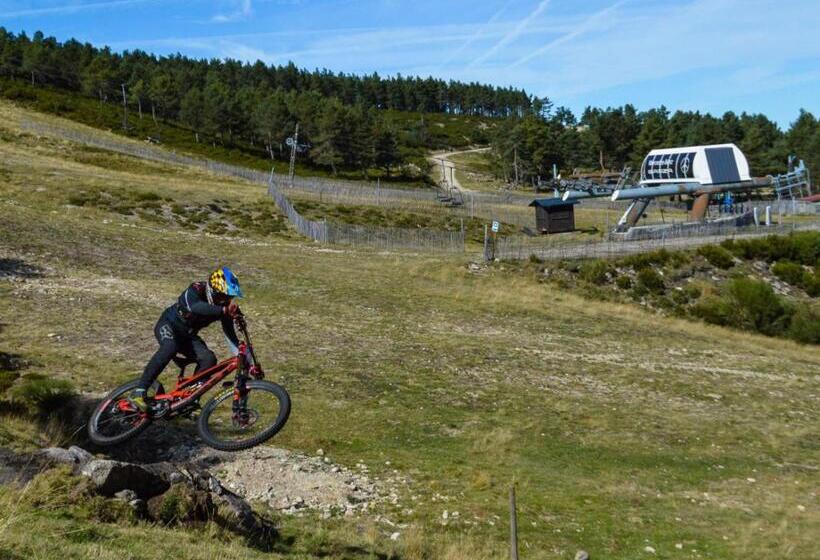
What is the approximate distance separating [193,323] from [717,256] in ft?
160

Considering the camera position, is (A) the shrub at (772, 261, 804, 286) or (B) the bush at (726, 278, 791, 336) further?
(A) the shrub at (772, 261, 804, 286)

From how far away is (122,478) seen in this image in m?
10.7

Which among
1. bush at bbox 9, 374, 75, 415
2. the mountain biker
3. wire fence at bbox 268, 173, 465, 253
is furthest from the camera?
wire fence at bbox 268, 173, 465, 253

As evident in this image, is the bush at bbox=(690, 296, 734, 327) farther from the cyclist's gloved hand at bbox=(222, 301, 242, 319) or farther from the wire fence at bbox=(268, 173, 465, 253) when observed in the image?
the cyclist's gloved hand at bbox=(222, 301, 242, 319)

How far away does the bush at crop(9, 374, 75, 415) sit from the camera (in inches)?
632

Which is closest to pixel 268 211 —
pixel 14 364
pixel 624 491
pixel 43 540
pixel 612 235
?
pixel 612 235

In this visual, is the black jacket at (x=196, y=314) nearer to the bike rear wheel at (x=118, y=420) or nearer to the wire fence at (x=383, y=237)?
the bike rear wheel at (x=118, y=420)

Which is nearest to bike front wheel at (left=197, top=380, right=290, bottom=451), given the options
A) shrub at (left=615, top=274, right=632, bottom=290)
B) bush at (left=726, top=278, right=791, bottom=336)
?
shrub at (left=615, top=274, right=632, bottom=290)

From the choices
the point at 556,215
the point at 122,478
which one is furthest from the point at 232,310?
the point at 556,215

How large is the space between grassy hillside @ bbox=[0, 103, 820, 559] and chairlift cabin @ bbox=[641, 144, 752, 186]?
116 ft

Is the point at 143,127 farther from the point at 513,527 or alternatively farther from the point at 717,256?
the point at 513,527

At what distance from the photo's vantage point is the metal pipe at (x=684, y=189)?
6475 centimetres

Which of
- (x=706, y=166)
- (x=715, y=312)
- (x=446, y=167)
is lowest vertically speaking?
(x=715, y=312)

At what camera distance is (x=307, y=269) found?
131 feet
